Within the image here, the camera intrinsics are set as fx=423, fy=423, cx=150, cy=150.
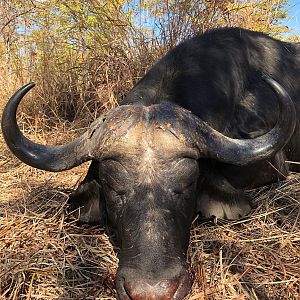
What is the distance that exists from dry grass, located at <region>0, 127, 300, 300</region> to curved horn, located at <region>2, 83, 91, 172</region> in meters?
0.66

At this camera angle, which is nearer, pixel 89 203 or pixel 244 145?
pixel 244 145

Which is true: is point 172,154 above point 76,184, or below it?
above

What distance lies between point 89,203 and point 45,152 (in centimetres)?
73

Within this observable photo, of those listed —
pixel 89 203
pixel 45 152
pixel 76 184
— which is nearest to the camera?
pixel 45 152

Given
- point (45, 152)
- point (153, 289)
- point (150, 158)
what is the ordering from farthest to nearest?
1. point (45, 152)
2. point (150, 158)
3. point (153, 289)

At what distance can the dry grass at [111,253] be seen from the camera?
2.81 m

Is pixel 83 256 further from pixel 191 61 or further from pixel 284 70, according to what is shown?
pixel 284 70

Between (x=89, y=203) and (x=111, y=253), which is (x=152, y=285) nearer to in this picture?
(x=111, y=253)

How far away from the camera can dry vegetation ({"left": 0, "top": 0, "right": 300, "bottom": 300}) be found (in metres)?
2.89

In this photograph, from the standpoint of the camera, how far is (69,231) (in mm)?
3668

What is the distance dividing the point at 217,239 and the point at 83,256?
3.51 ft

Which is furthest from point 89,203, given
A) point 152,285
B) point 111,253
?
point 152,285

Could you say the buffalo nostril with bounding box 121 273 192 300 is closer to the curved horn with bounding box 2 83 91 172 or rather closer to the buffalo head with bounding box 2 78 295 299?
the buffalo head with bounding box 2 78 295 299

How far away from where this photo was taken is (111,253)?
3.33 m
